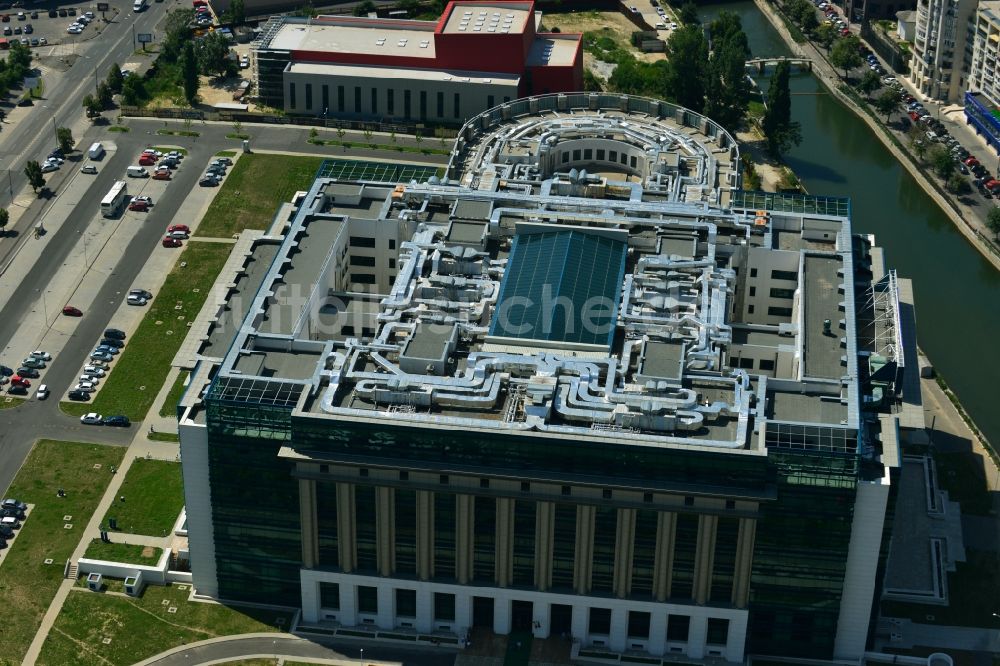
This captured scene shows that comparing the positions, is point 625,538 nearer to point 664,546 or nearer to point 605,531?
point 605,531

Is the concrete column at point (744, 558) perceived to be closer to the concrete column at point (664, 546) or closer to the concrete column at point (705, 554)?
the concrete column at point (705, 554)

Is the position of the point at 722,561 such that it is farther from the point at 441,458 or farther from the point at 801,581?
the point at 441,458

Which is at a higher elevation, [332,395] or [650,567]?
[332,395]

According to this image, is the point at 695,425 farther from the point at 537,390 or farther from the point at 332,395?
the point at 332,395

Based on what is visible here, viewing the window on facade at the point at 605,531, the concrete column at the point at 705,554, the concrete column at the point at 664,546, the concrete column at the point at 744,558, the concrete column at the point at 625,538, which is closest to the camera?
the concrete column at the point at 744,558

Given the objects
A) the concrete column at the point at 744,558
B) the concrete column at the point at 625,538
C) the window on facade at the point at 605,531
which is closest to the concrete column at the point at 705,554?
the concrete column at the point at 744,558

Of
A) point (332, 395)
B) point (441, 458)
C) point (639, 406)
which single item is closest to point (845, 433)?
point (639, 406)
